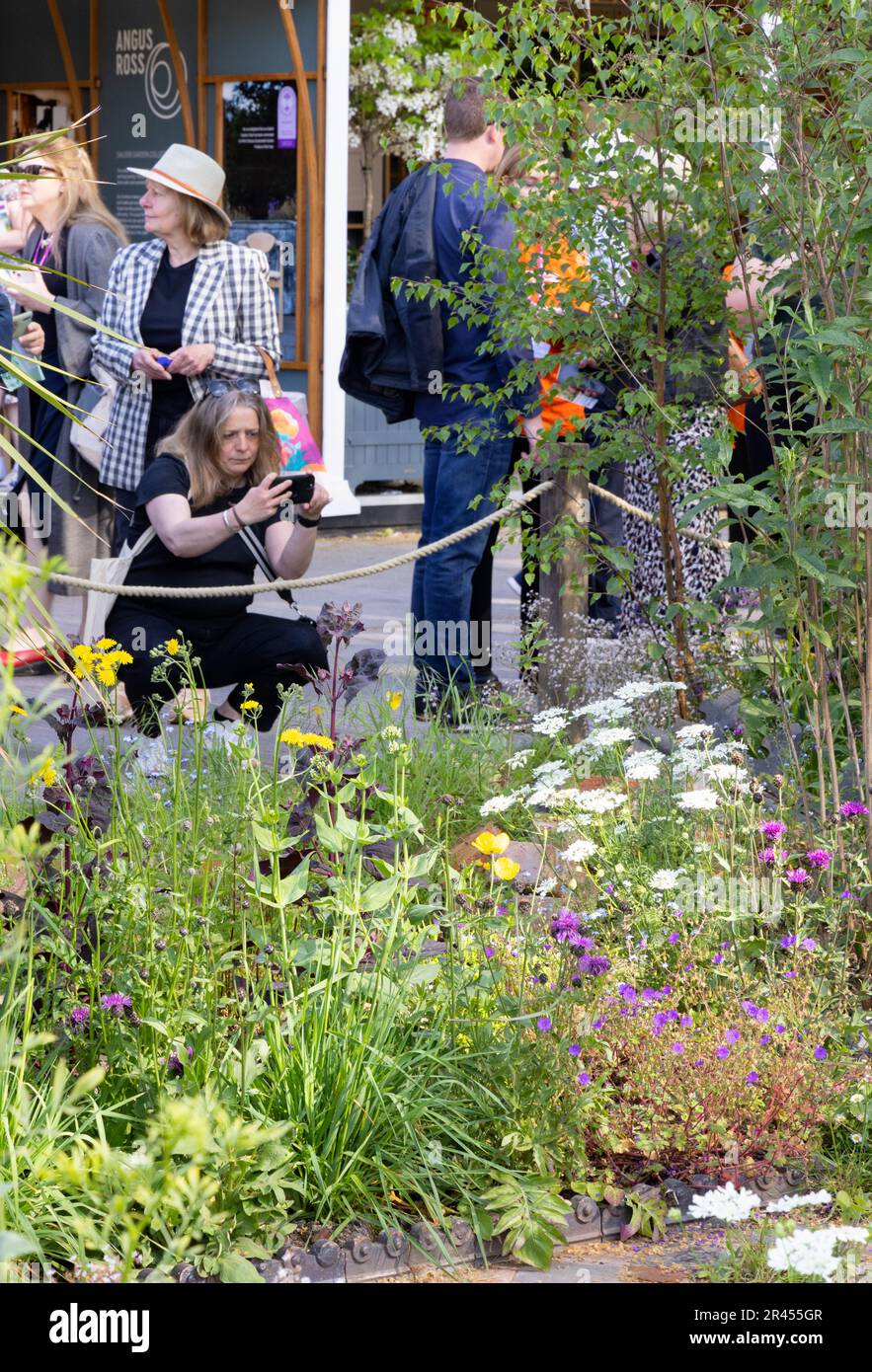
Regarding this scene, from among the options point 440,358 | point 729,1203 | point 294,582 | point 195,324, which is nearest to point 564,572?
point 294,582

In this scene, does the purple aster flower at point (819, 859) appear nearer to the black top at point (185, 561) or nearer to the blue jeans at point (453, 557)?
the black top at point (185, 561)

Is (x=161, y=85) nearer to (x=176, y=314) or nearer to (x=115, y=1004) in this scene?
(x=176, y=314)

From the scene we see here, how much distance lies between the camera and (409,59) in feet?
45.0

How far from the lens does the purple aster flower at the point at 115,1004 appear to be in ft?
8.32

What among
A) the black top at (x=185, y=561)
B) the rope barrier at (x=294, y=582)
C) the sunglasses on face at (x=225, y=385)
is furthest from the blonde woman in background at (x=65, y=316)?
the rope barrier at (x=294, y=582)

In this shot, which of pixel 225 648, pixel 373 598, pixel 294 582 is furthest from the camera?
pixel 373 598

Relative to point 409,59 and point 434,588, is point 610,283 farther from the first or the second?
point 409,59

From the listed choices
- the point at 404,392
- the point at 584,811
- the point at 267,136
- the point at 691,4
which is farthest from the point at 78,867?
the point at 267,136

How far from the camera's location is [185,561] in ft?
17.3

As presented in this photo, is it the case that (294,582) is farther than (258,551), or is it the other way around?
(258,551)

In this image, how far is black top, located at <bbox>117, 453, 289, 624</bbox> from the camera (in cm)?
521

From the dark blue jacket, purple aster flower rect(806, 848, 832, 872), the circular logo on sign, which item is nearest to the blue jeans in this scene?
the dark blue jacket

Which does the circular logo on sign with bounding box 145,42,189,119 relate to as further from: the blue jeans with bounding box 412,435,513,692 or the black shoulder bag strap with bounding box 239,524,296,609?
the black shoulder bag strap with bounding box 239,524,296,609

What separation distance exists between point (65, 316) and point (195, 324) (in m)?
1.17
